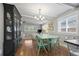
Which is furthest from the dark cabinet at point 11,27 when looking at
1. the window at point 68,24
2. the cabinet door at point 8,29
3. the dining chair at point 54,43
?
the window at point 68,24

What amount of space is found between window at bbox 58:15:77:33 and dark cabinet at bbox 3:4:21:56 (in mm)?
997

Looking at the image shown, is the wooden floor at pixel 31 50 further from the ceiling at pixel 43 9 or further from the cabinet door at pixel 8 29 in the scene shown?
the ceiling at pixel 43 9

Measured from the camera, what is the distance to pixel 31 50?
2488 mm

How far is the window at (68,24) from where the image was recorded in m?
2.38

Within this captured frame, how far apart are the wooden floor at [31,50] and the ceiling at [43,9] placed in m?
0.53

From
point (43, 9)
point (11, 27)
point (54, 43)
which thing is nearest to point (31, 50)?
point (54, 43)

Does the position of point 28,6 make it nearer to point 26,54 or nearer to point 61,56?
point 26,54

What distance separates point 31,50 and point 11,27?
749 millimetres

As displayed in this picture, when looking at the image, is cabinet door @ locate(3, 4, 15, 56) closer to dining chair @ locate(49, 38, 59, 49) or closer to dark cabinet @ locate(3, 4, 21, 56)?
dark cabinet @ locate(3, 4, 21, 56)

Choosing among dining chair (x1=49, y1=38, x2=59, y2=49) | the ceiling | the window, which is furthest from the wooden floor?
the ceiling

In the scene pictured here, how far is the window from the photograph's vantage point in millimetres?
2379

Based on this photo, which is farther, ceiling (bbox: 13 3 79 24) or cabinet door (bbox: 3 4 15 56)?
cabinet door (bbox: 3 4 15 56)

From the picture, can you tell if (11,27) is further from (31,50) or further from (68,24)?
(68,24)

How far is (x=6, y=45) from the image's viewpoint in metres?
2.55
